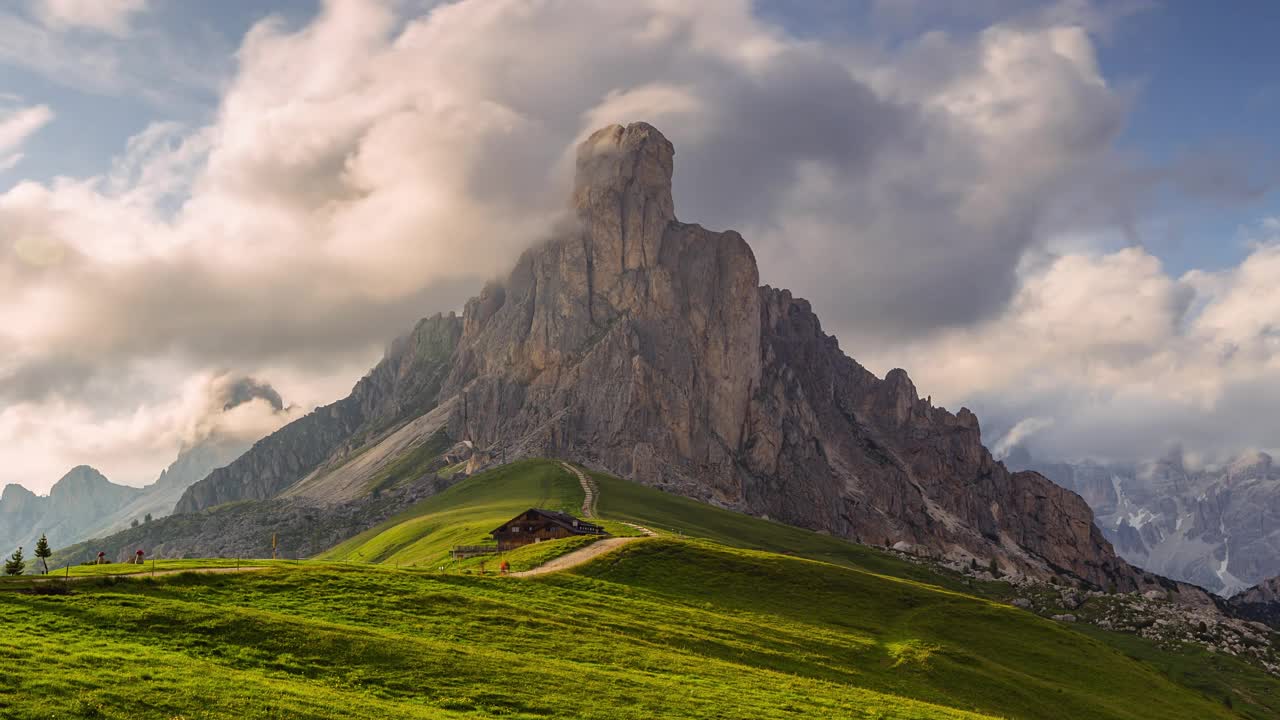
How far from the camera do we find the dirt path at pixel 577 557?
87194 millimetres

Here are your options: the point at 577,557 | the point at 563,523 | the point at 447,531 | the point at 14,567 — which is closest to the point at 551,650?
the point at 14,567

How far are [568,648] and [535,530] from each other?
203 feet

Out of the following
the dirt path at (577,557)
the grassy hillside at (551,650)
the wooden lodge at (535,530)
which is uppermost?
the wooden lodge at (535,530)

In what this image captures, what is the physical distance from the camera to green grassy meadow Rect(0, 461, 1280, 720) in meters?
40.7

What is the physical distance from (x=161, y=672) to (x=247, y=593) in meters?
21.0

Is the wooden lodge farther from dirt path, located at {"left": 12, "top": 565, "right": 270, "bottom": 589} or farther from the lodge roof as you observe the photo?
dirt path, located at {"left": 12, "top": 565, "right": 270, "bottom": 589}

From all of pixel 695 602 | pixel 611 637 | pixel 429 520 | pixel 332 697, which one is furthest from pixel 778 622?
pixel 429 520

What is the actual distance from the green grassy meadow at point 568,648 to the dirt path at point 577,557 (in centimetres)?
215

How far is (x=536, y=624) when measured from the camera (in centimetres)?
6175

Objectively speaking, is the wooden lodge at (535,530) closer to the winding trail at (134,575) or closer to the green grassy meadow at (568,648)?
the green grassy meadow at (568,648)

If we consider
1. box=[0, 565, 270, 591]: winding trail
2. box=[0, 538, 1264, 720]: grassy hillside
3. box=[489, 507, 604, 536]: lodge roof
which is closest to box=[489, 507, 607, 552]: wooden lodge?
box=[489, 507, 604, 536]: lodge roof

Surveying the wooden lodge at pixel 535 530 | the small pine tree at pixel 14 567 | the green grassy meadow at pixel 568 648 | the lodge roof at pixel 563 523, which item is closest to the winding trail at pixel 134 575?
the green grassy meadow at pixel 568 648

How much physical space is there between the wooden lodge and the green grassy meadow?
1406 cm

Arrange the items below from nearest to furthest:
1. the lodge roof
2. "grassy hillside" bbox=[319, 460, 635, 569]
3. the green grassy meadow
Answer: the green grassy meadow → the lodge roof → "grassy hillside" bbox=[319, 460, 635, 569]
